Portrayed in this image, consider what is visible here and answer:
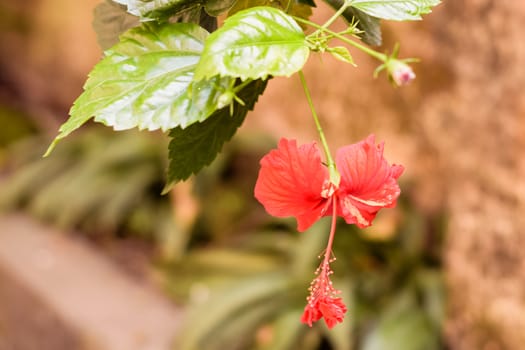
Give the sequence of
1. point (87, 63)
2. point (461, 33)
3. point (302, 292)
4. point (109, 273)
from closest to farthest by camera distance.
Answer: point (461, 33) → point (302, 292) → point (109, 273) → point (87, 63)

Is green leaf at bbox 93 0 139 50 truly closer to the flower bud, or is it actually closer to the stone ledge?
the flower bud

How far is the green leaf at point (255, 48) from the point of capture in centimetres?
37

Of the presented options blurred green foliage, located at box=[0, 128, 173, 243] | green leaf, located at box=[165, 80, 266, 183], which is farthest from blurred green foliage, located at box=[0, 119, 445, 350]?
green leaf, located at box=[165, 80, 266, 183]

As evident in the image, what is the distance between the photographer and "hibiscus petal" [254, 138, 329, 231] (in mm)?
392

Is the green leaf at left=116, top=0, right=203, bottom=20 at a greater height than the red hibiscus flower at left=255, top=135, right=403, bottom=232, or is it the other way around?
the green leaf at left=116, top=0, right=203, bottom=20

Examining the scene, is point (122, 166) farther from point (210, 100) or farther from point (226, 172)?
point (210, 100)

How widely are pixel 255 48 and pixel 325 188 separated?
8cm

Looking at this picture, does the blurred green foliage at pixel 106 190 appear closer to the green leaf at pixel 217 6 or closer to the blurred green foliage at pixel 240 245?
the blurred green foliage at pixel 240 245

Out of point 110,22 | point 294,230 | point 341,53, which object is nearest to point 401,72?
point 341,53

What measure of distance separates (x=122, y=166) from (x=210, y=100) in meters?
2.85

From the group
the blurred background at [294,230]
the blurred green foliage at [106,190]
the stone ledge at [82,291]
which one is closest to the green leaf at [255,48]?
the blurred background at [294,230]

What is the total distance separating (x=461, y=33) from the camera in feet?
6.64

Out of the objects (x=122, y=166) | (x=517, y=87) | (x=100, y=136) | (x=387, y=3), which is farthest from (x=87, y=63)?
(x=387, y=3)

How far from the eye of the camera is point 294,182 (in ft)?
1.30
